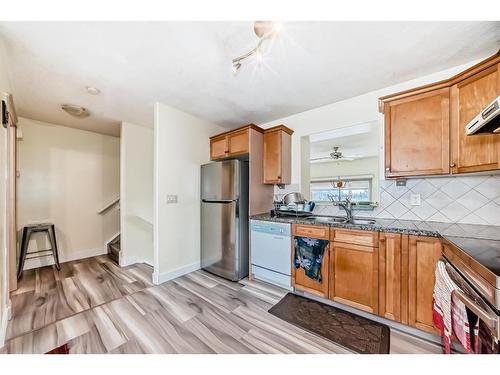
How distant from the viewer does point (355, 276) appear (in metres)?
1.73

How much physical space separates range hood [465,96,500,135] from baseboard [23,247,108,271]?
497cm

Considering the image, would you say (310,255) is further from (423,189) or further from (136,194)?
(136,194)

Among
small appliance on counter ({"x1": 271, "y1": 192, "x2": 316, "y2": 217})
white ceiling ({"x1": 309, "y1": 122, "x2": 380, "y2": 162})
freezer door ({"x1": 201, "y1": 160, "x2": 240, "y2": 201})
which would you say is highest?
white ceiling ({"x1": 309, "y1": 122, "x2": 380, "y2": 162})

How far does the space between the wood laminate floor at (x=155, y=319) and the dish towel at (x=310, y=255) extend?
0.45m

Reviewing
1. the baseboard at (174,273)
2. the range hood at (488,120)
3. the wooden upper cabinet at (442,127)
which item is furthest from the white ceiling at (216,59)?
the baseboard at (174,273)

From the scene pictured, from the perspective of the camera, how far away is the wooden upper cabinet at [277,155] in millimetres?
2607

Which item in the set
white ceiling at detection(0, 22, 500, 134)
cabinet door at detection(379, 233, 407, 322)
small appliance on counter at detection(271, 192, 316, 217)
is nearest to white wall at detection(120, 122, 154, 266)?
white ceiling at detection(0, 22, 500, 134)

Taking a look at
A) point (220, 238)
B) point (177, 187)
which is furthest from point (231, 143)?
point (220, 238)

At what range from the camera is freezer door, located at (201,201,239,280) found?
2486mm

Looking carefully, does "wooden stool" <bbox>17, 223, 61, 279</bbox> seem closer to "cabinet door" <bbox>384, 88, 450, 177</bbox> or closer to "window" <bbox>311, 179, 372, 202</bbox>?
"window" <bbox>311, 179, 372, 202</bbox>

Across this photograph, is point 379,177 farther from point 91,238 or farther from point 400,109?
point 91,238

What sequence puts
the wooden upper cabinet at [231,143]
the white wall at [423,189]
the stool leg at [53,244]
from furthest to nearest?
1. the stool leg at [53,244]
2. the wooden upper cabinet at [231,143]
3. the white wall at [423,189]

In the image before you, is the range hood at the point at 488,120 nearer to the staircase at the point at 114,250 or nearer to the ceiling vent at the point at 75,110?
the ceiling vent at the point at 75,110
